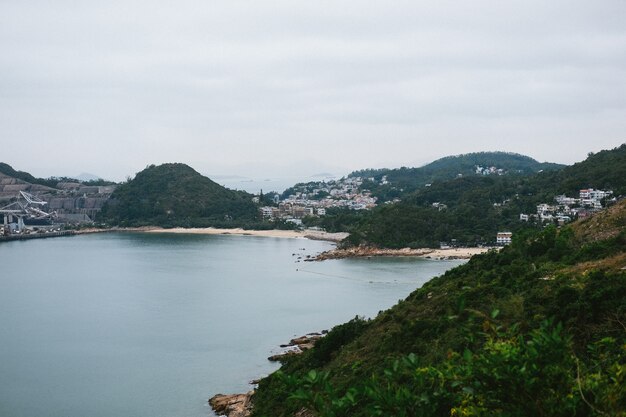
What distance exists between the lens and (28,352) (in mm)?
15570

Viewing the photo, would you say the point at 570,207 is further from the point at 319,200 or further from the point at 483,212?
the point at 319,200

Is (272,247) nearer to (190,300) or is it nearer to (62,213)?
(190,300)

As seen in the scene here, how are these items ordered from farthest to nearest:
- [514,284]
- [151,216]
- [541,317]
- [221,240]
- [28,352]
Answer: [151,216], [221,240], [28,352], [514,284], [541,317]

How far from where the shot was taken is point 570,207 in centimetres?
3381

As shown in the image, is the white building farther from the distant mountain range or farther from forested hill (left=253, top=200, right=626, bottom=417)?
forested hill (left=253, top=200, right=626, bottom=417)

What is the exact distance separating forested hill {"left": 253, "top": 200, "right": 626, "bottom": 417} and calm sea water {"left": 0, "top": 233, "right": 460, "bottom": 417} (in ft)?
11.2

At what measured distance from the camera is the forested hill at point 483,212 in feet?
115

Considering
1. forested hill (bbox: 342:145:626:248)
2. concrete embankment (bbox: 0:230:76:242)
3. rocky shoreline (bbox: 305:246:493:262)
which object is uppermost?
forested hill (bbox: 342:145:626:248)

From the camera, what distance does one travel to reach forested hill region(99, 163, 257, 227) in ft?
177

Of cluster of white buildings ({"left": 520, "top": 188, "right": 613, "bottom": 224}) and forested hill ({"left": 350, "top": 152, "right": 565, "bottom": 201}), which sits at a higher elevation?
forested hill ({"left": 350, "top": 152, "right": 565, "bottom": 201})

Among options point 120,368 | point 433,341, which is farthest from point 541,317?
point 120,368

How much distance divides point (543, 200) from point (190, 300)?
982 inches

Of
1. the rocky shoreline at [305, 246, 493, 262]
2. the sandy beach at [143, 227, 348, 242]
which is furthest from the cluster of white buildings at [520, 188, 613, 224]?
the sandy beach at [143, 227, 348, 242]

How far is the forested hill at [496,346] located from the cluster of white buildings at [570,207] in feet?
65.3
